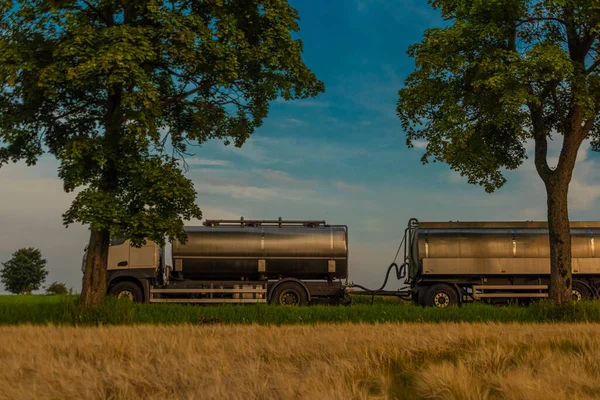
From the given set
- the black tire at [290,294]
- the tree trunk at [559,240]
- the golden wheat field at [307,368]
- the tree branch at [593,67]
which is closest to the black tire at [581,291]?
the tree trunk at [559,240]

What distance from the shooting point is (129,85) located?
19391 mm

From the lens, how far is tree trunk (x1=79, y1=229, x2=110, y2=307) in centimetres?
2072

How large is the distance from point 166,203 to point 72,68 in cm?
509

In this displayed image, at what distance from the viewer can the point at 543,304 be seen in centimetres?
2120

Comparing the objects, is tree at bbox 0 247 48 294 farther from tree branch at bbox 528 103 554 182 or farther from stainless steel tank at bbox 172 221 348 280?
tree branch at bbox 528 103 554 182

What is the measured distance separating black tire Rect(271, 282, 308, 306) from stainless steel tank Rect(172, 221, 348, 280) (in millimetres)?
800

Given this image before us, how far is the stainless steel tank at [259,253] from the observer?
26406 mm

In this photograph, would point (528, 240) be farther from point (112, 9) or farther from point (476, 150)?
point (112, 9)

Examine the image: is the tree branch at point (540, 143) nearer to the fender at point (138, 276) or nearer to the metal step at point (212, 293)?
the metal step at point (212, 293)

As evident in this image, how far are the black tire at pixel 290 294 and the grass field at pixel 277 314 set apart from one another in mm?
4117

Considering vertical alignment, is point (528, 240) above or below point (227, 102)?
below

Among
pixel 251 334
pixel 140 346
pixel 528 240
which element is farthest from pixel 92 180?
pixel 528 240

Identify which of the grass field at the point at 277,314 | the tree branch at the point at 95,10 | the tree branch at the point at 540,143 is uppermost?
the tree branch at the point at 95,10

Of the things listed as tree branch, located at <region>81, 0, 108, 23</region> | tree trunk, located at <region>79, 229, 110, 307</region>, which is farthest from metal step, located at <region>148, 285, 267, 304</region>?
tree branch, located at <region>81, 0, 108, 23</region>
